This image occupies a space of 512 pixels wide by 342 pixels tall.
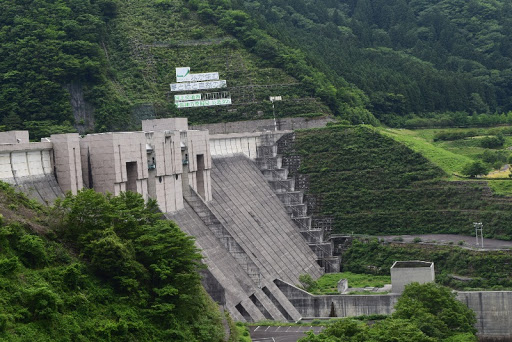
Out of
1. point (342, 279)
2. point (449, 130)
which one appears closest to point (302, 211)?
point (342, 279)

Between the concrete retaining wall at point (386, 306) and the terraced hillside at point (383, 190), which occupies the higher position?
the terraced hillside at point (383, 190)

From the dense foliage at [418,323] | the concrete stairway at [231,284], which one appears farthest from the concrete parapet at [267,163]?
the dense foliage at [418,323]

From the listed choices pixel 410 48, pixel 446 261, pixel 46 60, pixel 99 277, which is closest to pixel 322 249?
pixel 446 261

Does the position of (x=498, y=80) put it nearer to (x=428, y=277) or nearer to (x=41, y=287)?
(x=428, y=277)

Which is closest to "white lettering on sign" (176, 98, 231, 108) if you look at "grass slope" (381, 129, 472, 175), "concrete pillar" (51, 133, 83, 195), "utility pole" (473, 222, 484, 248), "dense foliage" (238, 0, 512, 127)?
"dense foliage" (238, 0, 512, 127)

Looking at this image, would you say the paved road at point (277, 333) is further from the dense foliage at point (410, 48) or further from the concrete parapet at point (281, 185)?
the dense foliage at point (410, 48)

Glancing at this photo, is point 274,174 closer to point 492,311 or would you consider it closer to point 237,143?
point 237,143
